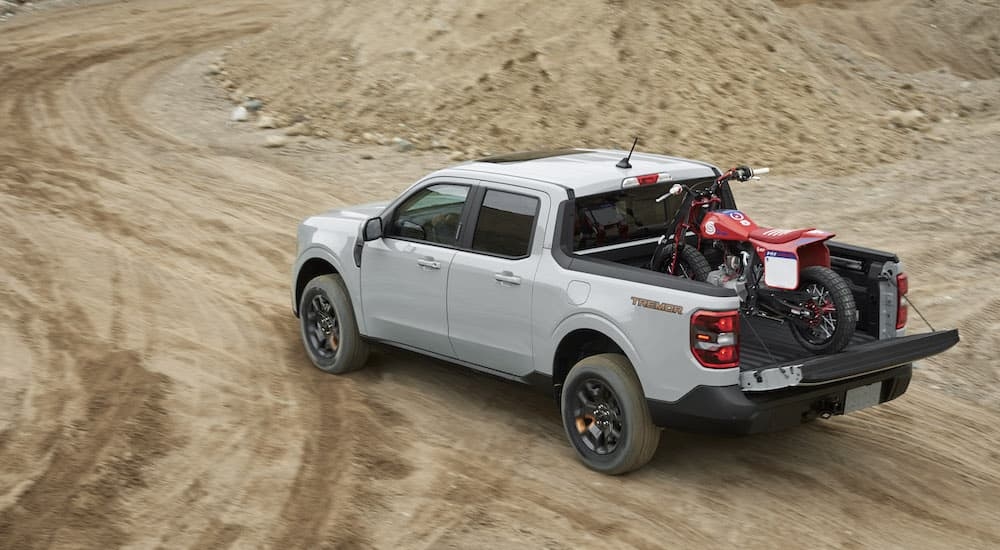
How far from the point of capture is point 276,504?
260 inches

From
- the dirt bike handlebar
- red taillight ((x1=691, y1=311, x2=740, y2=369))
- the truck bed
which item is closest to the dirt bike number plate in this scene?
the truck bed

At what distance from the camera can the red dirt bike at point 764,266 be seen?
21.7 ft

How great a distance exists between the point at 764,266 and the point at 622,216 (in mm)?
1110

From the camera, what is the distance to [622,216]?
7.52m

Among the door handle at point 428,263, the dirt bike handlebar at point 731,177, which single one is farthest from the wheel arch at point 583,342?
the door handle at point 428,263

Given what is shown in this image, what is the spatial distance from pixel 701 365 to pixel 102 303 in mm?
6117

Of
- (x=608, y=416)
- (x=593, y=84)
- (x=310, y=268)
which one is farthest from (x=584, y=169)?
(x=593, y=84)

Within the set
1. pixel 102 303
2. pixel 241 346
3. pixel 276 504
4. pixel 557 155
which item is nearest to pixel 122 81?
pixel 102 303

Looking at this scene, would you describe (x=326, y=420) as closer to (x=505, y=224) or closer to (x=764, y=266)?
(x=505, y=224)

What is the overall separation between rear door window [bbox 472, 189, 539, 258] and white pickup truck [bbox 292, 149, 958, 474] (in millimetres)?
10

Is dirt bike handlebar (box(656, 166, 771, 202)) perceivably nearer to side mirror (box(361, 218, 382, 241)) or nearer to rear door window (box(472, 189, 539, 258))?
rear door window (box(472, 189, 539, 258))

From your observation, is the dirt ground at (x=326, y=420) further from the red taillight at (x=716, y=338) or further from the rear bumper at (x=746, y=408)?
the red taillight at (x=716, y=338)

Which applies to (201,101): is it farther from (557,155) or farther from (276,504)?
(276,504)

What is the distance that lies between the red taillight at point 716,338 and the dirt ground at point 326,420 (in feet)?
2.96
